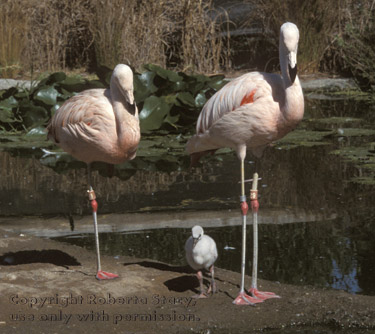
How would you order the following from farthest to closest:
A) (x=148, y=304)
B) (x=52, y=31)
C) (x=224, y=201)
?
(x=52, y=31), (x=224, y=201), (x=148, y=304)

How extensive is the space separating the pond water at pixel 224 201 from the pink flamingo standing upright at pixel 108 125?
2.57 ft

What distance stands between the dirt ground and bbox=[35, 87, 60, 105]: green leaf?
4584 millimetres

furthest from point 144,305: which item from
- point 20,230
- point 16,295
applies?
point 20,230

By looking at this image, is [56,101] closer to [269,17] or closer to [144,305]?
[269,17]

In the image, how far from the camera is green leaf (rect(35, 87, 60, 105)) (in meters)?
9.60

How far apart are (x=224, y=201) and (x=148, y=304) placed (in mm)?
2322

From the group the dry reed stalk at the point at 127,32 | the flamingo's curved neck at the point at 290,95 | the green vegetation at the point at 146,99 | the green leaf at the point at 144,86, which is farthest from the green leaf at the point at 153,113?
the flamingo's curved neck at the point at 290,95

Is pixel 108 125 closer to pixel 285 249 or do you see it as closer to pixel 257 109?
pixel 257 109

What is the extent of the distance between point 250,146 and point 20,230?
2.13m

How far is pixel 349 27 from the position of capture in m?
Result: 12.1

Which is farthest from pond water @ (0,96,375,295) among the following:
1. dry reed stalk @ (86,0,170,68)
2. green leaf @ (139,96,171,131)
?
dry reed stalk @ (86,0,170,68)

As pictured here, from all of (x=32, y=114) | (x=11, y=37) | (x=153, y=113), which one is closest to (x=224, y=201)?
(x=153, y=113)

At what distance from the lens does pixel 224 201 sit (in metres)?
6.82

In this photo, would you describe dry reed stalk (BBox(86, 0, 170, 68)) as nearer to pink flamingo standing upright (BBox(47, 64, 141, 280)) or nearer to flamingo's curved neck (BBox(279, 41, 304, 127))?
pink flamingo standing upright (BBox(47, 64, 141, 280))
